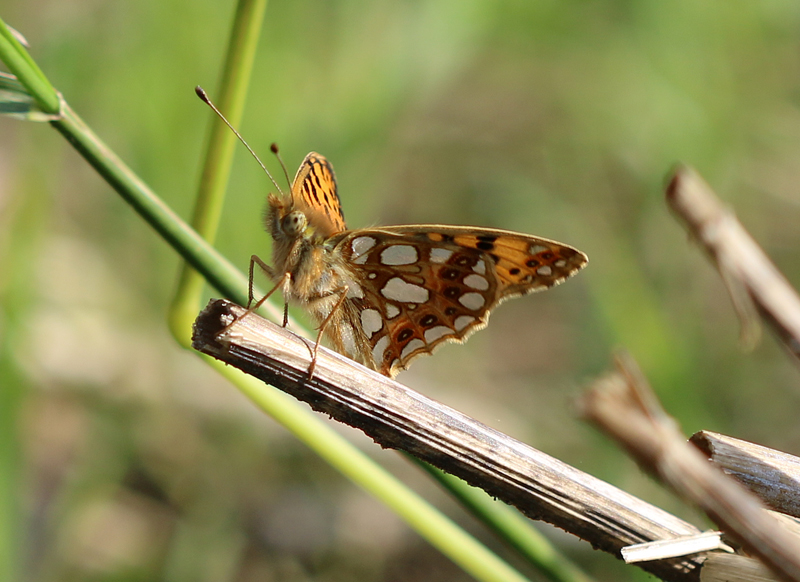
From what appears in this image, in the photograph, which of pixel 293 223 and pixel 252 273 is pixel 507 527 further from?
pixel 293 223

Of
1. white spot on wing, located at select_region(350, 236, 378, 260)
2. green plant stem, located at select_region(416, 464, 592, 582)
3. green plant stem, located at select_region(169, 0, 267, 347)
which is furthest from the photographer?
white spot on wing, located at select_region(350, 236, 378, 260)

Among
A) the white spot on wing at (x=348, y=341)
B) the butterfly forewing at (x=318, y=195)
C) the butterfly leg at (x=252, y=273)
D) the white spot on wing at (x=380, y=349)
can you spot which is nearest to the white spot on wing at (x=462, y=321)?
the white spot on wing at (x=380, y=349)

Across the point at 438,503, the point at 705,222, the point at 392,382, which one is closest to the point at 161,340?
the point at 438,503

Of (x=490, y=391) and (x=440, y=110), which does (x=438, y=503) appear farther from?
(x=440, y=110)

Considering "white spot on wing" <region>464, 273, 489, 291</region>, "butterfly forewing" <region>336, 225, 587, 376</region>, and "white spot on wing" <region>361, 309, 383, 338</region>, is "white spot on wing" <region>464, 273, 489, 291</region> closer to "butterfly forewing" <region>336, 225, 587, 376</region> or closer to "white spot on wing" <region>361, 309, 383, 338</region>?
"butterfly forewing" <region>336, 225, 587, 376</region>

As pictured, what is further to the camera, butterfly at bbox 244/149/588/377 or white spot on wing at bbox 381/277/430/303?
white spot on wing at bbox 381/277/430/303

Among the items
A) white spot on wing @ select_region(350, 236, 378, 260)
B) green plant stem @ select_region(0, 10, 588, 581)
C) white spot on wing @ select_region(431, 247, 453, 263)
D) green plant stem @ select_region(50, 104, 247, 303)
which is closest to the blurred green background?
white spot on wing @ select_region(350, 236, 378, 260)

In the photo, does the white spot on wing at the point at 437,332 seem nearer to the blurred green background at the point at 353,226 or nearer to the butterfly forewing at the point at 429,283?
the butterfly forewing at the point at 429,283
